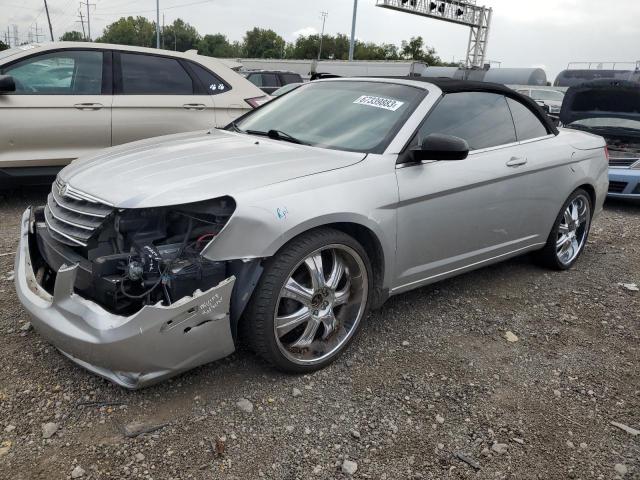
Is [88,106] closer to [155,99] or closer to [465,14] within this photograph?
[155,99]

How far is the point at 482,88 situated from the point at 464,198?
997 mm

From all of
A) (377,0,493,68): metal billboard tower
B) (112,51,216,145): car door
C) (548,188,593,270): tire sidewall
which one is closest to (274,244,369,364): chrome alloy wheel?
(548,188,593,270): tire sidewall

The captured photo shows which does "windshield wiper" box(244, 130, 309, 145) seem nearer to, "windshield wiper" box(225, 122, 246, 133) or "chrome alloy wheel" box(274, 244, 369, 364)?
"windshield wiper" box(225, 122, 246, 133)

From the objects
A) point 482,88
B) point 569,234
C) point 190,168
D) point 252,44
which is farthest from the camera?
point 252,44

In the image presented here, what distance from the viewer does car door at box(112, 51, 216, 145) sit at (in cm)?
589

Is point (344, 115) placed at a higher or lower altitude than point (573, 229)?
higher

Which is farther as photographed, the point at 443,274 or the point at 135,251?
the point at 443,274

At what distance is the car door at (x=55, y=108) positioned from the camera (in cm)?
536

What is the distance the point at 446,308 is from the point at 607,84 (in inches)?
226

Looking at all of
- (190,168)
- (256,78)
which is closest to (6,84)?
(190,168)

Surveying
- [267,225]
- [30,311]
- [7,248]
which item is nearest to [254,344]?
[267,225]

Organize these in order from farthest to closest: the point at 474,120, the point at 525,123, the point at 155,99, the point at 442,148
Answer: the point at 155,99, the point at 525,123, the point at 474,120, the point at 442,148

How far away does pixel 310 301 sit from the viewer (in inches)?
112

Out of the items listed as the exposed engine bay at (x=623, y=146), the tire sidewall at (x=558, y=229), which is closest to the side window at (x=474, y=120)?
the tire sidewall at (x=558, y=229)
